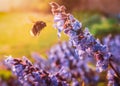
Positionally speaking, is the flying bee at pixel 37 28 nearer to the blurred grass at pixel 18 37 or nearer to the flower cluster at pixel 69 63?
the flower cluster at pixel 69 63

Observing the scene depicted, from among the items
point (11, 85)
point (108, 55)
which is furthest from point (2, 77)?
point (108, 55)

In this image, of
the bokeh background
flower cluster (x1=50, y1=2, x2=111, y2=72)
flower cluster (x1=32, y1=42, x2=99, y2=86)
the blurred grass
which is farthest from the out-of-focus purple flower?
the blurred grass

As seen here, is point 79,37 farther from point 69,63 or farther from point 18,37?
point 18,37

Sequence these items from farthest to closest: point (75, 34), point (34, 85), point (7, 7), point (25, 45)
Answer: point (25, 45)
point (7, 7)
point (34, 85)
point (75, 34)

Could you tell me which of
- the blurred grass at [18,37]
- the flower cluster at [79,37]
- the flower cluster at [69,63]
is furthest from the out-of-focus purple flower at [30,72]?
the blurred grass at [18,37]

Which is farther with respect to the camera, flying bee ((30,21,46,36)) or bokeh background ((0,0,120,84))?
bokeh background ((0,0,120,84))

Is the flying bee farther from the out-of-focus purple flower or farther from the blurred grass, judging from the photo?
the blurred grass

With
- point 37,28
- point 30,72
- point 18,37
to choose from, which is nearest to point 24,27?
point 18,37

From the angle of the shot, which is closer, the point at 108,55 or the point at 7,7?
the point at 108,55

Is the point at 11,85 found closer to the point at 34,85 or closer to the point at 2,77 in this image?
the point at 2,77
